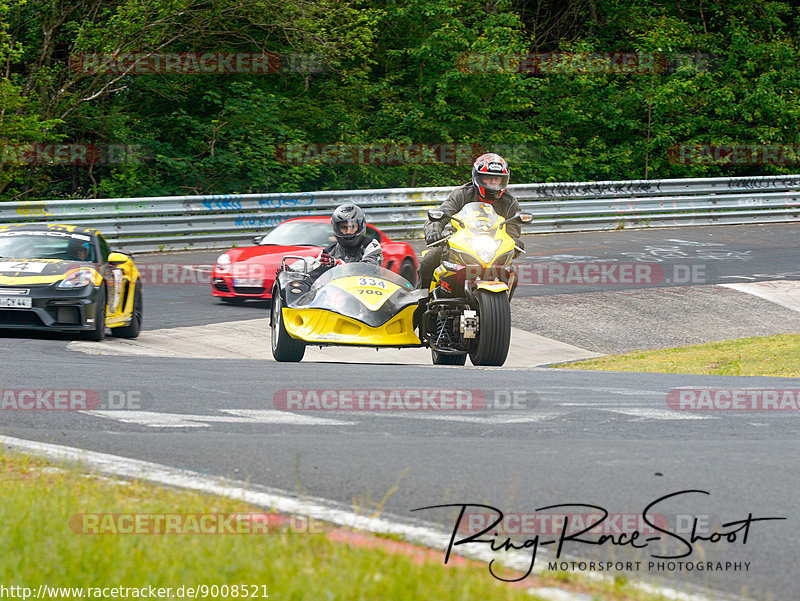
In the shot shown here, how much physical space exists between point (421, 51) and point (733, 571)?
2709cm

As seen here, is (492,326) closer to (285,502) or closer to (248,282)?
(285,502)

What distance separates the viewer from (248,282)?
653 inches

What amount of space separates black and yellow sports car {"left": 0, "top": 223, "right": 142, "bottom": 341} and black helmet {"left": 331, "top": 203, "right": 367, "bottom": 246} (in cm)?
313

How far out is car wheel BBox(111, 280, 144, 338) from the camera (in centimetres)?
1388

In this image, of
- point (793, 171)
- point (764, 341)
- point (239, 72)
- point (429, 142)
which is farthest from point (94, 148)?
point (793, 171)

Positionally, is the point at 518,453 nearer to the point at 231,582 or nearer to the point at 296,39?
the point at 231,582

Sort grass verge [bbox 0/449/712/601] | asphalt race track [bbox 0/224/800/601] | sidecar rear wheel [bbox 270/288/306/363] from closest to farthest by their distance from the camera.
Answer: grass verge [bbox 0/449/712/601]
asphalt race track [bbox 0/224/800/601]
sidecar rear wheel [bbox 270/288/306/363]

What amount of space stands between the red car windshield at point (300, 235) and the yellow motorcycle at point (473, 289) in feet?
21.3

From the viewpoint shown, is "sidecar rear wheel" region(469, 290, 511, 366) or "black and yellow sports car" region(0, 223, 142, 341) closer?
"sidecar rear wheel" region(469, 290, 511, 366)

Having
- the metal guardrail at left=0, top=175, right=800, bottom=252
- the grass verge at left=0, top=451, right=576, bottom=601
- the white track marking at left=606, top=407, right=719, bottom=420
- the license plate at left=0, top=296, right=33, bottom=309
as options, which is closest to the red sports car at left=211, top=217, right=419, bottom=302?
the license plate at left=0, top=296, right=33, bottom=309

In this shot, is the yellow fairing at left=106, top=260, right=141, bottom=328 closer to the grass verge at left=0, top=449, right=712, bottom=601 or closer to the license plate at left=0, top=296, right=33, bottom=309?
the license plate at left=0, top=296, right=33, bottom=309

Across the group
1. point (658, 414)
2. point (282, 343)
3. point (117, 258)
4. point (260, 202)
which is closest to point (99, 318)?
point (117, 258)

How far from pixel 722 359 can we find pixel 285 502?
10810mm

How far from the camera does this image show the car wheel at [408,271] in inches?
652
